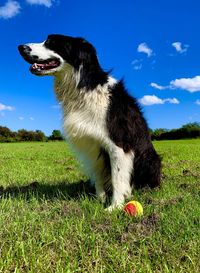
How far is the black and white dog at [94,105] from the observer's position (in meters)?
4.64

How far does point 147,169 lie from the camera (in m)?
5.19

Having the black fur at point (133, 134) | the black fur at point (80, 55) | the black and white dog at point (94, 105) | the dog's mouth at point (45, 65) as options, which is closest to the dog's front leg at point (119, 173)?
the black and white dog at point (94, 105)

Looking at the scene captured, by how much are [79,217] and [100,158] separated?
1.19 metres

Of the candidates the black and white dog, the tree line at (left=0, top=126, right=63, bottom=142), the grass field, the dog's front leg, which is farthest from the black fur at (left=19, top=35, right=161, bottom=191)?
the tree line at (left=0, top=126, right=63, bottom=142)

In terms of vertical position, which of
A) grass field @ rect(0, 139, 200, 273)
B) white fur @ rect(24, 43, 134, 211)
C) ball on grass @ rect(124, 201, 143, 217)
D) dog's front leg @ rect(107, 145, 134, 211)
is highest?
white fur @ rect(24, 43, 134, 211)

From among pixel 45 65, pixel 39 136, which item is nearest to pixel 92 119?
→ pixel 45 65

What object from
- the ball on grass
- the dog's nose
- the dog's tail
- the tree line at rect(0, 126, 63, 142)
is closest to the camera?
the ball on grass

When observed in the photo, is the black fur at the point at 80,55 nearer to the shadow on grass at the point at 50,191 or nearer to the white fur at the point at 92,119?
the white fur at the point at 92,119

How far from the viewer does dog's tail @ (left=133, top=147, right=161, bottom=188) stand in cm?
507

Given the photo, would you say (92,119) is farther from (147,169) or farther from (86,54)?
(147,169)

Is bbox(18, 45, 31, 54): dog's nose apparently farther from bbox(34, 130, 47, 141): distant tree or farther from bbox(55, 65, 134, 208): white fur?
bbox(34, 130, 47, 141): distant tree

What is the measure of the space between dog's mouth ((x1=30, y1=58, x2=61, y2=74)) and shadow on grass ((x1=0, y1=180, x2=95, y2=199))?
1.77 metres

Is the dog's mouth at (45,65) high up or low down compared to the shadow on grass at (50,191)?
up

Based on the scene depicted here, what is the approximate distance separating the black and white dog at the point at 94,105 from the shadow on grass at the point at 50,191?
2.48ft
